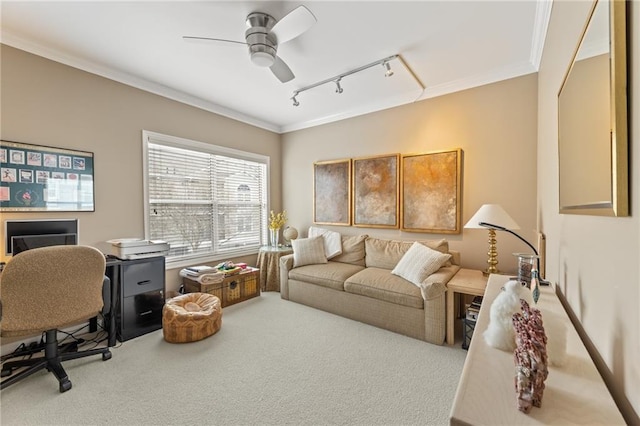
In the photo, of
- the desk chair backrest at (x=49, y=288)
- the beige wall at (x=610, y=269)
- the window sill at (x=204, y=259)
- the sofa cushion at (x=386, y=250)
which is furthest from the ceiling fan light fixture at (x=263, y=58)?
the window sill at (x=204, y=259)

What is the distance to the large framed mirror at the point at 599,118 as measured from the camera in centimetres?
74

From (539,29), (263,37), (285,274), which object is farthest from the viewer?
(285,274)

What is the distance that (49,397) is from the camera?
177 centimetres

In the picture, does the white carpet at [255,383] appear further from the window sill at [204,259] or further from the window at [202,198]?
the window at [202,198]

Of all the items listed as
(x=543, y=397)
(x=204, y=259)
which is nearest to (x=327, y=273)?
(x=204, y=259)

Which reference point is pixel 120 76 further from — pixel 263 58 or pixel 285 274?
pixel 285 274

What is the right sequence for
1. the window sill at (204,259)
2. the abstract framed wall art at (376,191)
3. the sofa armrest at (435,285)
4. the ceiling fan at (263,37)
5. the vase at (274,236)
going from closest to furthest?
the ceiling fan at (263,37) < the sofa armrest at (435,285) < the window sill at (204,259) < the abstract framed wall art at (376,191) < the vase at (274,236)

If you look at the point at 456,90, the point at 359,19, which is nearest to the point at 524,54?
the point at 456,90

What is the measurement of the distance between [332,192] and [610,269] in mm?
3486

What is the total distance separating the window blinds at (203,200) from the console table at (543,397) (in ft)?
11.5

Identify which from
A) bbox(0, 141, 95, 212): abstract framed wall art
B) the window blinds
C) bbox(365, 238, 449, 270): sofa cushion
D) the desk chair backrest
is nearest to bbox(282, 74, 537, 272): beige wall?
bbox(365, 238, 449, 270): sofa cushion

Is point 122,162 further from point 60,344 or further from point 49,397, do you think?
point 49,397

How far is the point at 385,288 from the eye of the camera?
9.05 ft

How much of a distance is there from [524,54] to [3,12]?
4457 mm
